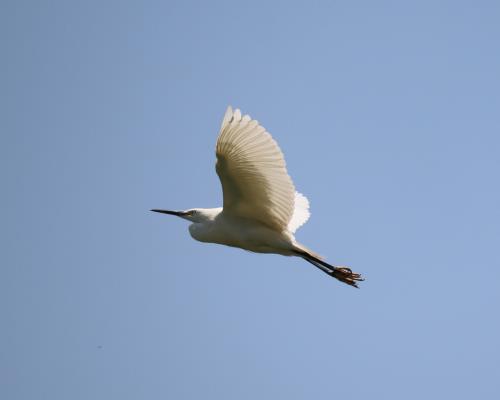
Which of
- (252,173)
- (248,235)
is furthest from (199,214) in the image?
(252,173)

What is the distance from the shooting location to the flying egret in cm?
930

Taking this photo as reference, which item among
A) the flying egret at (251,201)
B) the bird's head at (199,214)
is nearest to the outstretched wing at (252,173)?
the flying egret at (251,201)

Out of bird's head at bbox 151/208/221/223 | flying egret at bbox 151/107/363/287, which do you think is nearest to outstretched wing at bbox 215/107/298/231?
flying egret at bbox 151/107/363/287

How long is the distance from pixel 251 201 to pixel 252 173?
1.96 feet

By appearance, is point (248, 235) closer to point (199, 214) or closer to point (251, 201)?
point (251, 201)

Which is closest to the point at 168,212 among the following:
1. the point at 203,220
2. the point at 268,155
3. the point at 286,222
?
the point at 203,220

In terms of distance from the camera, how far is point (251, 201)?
10234 mm

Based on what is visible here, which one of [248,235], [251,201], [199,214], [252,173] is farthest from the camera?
[199,214]

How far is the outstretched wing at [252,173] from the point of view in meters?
9.23

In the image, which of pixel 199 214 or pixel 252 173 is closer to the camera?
pixel 252 173

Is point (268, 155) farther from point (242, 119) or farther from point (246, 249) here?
point (246, 249)

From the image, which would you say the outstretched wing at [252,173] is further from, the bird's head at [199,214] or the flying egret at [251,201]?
the bird's head at [199,214]

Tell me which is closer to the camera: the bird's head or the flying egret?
the flying egret

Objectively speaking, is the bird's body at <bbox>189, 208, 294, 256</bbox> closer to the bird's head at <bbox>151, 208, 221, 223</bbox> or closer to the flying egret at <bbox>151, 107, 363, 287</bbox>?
the flying egret at <bbox>151, 107, 363, 287</bbox>
